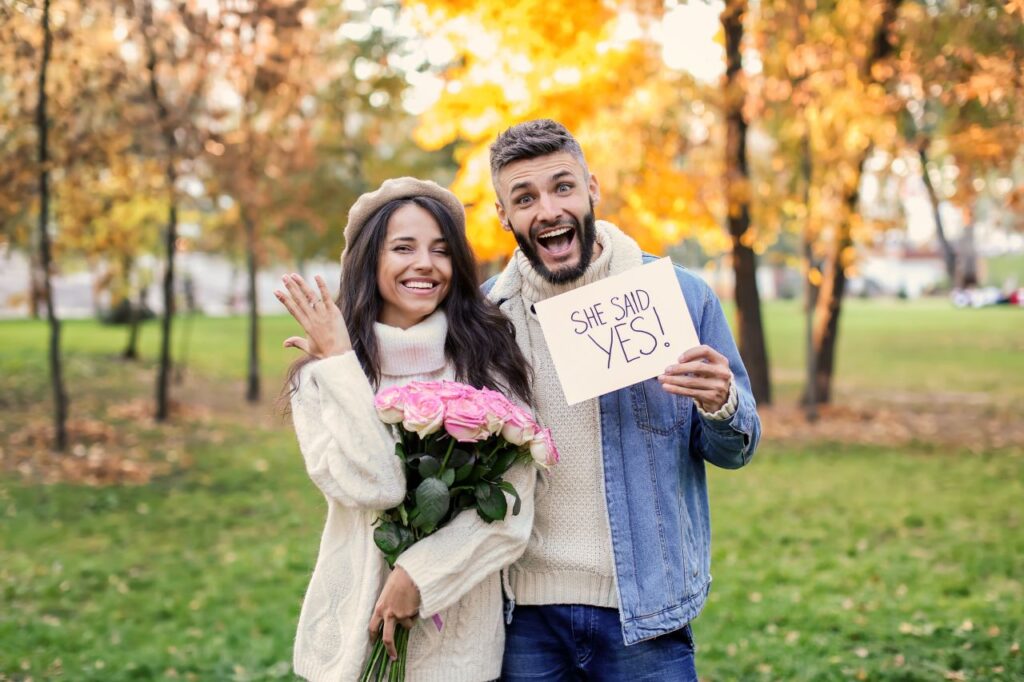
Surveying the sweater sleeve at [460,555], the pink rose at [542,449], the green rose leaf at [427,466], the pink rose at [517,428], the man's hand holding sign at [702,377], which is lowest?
the sweater sleeve at [460,555]

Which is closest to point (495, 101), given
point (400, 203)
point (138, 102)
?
point (138, 102)

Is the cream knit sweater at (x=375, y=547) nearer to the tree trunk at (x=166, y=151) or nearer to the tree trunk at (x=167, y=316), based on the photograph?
the tree trunk at (x=166, y=151)

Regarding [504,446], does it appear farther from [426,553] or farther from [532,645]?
[532,645]

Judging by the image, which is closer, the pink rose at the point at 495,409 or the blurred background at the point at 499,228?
the pink rose at the point at 495,409

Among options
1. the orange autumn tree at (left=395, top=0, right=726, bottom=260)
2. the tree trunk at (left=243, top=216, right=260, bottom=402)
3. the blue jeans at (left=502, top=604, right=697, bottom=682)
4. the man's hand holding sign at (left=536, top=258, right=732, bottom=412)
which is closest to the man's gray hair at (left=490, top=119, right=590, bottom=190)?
the man's hand holding sign at (left=536, top=258, right=732, bottom=412)

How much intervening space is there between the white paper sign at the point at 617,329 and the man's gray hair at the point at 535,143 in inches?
14.6

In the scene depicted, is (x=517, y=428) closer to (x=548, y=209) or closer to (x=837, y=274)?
(x=548, y=209)

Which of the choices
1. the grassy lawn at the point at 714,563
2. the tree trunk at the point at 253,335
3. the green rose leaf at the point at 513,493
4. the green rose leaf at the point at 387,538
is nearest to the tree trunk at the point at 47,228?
the grassy lawn at the point at 714,563

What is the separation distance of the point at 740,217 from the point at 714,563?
694cm

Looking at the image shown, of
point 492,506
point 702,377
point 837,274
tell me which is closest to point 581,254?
point 702,377

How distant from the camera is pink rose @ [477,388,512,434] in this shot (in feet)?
7.41

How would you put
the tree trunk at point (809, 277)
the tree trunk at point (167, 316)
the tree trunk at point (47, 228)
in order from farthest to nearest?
the tree trunk at point (167, 316) < the tree trunk at point (809, 277) < the tree trunk at point (47, 228)

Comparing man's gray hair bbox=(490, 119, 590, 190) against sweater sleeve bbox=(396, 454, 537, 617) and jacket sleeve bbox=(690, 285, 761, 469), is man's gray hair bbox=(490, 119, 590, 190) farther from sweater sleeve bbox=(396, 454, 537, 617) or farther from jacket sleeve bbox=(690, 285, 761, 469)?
sweater sleeve bbox=(396, 454, 537, 617)

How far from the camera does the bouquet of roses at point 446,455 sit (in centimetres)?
225
